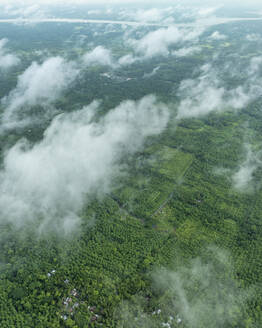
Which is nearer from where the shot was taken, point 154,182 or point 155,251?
point 155,251

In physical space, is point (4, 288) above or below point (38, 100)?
below

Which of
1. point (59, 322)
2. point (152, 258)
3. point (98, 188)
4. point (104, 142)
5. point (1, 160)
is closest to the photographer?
point (59, 322)

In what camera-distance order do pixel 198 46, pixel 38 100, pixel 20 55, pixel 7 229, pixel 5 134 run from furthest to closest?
pixel 198 46 < pixel 20 55 < pixel 38 100 < pixel 5 134 < pixel 7 229

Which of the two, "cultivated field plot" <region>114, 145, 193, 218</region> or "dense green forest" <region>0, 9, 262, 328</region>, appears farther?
"cultivated field plot" <region>114, 145, 193, 218</region>

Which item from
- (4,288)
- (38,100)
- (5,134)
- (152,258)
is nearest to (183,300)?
(152,258)

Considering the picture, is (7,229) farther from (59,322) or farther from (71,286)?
(59,322)

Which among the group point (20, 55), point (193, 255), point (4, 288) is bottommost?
point (193, 255)

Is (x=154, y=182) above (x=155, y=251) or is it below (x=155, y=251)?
above

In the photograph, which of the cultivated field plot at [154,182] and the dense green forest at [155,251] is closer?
the dense green forest at [155,251]
